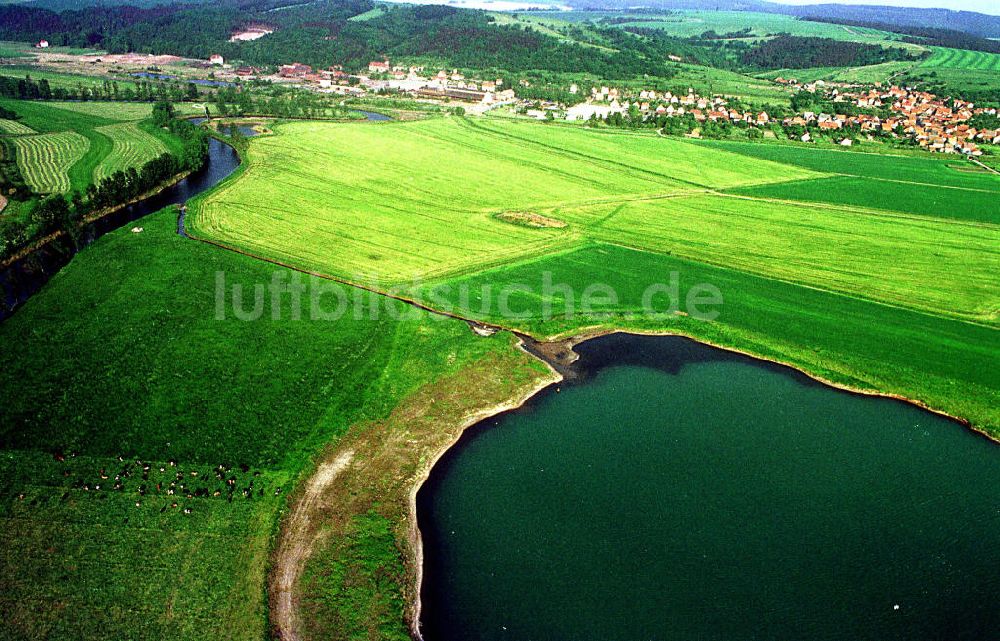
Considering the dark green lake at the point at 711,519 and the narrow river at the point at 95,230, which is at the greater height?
the narrow river at the point at 95,230

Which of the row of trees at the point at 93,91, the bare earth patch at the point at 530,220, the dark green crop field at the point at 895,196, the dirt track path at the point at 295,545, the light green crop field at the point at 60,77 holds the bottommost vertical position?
the dirt track path at the point at 295,545

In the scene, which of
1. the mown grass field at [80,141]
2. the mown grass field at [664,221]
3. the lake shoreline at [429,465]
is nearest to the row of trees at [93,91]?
the mown grass field at [80,141]

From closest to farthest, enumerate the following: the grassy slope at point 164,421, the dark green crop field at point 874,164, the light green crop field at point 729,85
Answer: the grassy slope at point 164,421
the dark green crop field at point 874,164
the light green crop field at point 729,85

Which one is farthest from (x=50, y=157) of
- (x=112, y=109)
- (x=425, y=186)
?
(x=425, y=186)

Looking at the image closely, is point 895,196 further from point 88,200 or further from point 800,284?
point 88,200

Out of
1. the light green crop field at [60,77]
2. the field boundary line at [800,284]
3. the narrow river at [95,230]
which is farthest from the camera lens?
the light green crop field at [60,77]

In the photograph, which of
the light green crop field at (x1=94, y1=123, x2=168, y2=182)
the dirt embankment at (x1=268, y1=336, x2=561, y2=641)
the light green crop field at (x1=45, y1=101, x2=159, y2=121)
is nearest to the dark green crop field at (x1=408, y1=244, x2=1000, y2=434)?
the dirt embankment at (x1=268, y1=336, x2=561, y2=641)

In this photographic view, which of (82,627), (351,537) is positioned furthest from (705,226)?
(82,627)

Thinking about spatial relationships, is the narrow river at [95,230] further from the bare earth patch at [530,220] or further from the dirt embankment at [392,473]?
the bare earth patch at [530,220]
